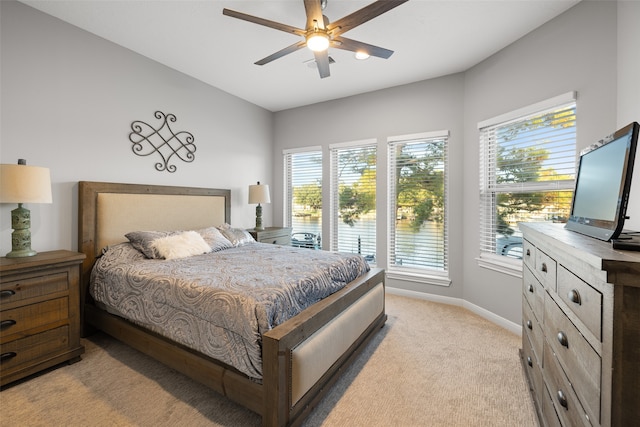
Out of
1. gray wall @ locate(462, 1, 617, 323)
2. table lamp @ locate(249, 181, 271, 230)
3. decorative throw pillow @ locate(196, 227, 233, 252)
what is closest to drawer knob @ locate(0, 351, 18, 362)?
decorative throw pillow @ locate(196, 227, 233, 252)

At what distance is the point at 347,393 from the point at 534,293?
52.6 inches

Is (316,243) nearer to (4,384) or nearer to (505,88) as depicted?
(505,88)

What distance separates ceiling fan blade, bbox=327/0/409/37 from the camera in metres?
1.65

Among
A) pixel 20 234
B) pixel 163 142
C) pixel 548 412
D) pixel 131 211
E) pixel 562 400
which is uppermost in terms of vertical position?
pixel 163 142

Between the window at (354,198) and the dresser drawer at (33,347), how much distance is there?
10.4ft

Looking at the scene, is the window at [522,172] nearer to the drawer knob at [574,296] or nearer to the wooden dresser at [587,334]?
the wooden dresser at [587,334]

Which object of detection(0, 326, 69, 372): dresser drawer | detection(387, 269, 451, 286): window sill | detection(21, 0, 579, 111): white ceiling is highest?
detection(21, 0, 579, 111): white ceiling

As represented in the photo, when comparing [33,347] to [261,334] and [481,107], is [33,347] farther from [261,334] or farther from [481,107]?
[481,107]

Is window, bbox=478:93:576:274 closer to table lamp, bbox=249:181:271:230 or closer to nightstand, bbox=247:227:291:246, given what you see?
nightstand, bbox=247:227:291:246

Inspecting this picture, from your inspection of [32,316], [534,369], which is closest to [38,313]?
[32,316]

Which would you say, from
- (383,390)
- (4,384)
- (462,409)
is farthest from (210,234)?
(462,409)

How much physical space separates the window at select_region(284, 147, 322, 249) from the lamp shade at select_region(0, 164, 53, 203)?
3115mm

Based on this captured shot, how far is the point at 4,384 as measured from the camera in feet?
6.00

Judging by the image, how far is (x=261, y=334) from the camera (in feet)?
4.74
